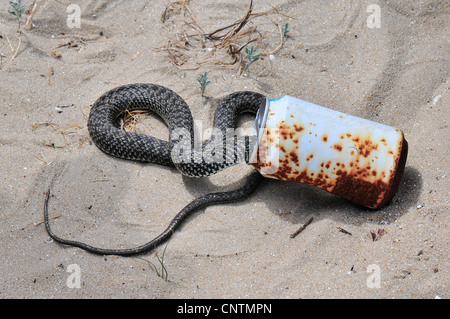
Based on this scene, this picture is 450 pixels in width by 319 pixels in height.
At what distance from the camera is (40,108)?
229 inches

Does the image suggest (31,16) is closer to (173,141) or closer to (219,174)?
(173,141)

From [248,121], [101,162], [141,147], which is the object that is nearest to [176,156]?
[141,147]

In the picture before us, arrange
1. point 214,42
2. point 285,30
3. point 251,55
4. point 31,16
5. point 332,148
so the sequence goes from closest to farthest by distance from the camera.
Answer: point 332,148, point 251,55, point 285,30, point 214,42, point 31,16

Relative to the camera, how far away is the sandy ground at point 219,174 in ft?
13.6

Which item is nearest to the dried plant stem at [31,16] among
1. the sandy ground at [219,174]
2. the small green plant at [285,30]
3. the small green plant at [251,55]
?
the sandy ground at [219,174]

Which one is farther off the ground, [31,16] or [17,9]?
[17,9]

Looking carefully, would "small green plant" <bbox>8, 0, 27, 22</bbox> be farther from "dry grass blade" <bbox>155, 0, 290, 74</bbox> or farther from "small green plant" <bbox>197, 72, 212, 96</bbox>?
"small green plant" <bbox>197, 72, 212, 96</bbox>

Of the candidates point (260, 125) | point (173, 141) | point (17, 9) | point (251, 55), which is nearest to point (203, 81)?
point (251, 55)

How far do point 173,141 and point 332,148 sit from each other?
205 centimetres

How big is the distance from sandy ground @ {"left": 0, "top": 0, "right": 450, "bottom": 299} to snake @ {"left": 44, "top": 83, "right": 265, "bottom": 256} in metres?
0.11

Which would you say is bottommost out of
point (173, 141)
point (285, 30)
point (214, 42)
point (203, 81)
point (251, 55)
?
point (173, 141)

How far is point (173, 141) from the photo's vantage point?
5.48 meters

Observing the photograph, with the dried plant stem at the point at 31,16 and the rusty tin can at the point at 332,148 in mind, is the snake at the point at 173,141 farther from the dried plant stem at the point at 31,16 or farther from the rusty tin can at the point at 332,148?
the dried plant stem at the point at 31,16

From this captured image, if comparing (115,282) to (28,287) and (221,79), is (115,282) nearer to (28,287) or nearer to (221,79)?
(28,287)
